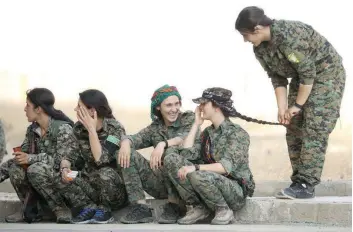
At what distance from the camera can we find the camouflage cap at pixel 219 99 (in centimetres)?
687

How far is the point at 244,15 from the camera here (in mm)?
6781

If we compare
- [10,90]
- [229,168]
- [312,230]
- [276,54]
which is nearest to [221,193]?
[229,168]

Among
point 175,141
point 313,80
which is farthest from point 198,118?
point 313,80

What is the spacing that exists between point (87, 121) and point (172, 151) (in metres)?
0.82

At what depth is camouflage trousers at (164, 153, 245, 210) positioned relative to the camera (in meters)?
6.54

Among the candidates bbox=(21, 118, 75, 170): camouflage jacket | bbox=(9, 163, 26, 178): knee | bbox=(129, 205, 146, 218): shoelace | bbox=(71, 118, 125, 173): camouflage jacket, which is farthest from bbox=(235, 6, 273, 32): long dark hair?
bbox=(9, 163, 26, 178): knee

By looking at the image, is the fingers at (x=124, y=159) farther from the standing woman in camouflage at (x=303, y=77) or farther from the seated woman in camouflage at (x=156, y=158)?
the standing woman in camouflage at (x=303, y=77)

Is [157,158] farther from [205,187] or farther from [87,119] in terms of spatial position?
[87,119]

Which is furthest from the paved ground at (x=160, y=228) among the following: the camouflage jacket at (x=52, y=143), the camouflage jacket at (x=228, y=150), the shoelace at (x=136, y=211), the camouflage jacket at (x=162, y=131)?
the camouflage jacket at (x=162, y=131)

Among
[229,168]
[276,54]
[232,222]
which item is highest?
[276,54]

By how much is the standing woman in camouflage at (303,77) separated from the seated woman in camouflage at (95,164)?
1.37 meters

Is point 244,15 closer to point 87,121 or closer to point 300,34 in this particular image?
point 300,34

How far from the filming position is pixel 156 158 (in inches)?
273

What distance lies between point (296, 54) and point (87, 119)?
1.81m
